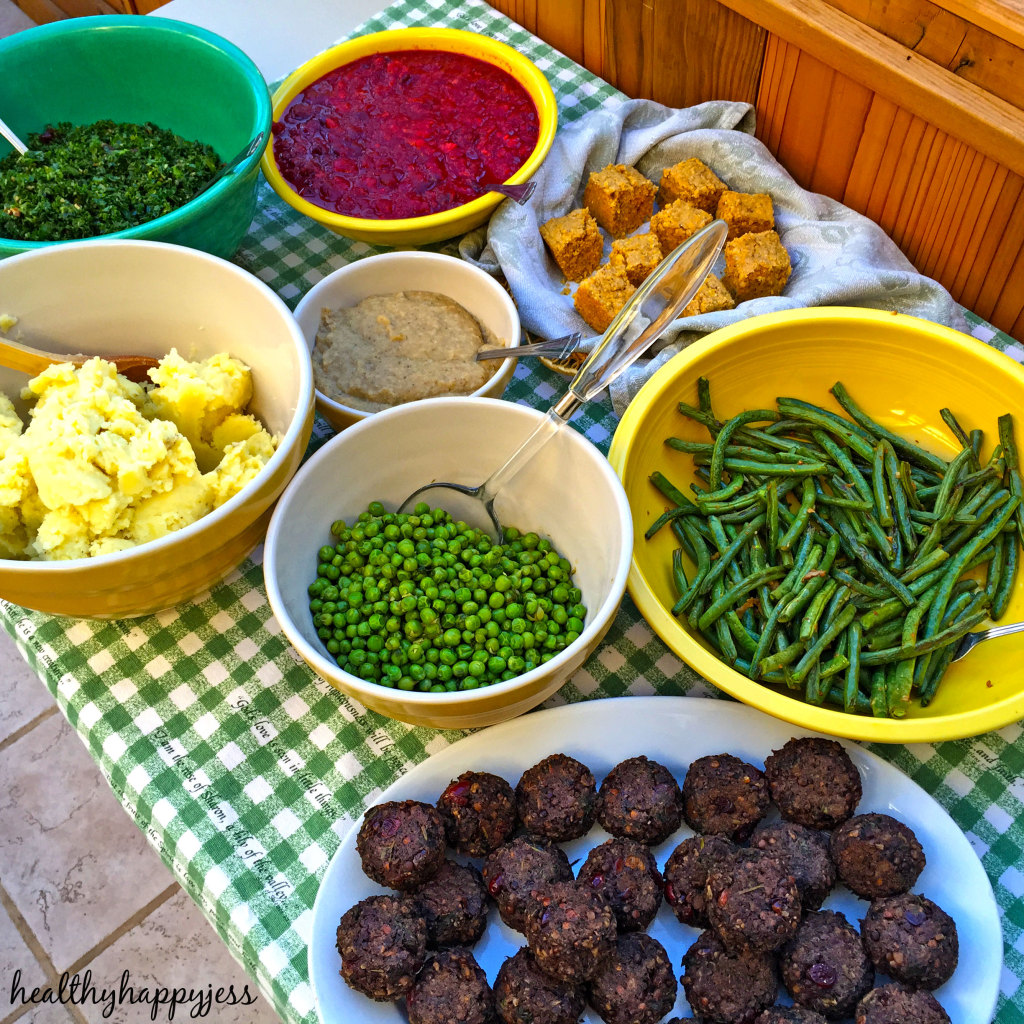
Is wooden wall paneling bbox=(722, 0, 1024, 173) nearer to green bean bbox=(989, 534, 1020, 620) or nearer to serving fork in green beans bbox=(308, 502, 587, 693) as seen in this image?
green bean bbox=(989, 534, 1020, 620)

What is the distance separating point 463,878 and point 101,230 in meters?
1.69

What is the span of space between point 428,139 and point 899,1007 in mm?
2350

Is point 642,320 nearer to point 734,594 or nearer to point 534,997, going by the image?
point 734,594

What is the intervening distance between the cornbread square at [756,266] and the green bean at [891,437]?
1.17ft

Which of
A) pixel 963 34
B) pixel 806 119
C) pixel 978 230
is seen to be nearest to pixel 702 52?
pixel 806 119

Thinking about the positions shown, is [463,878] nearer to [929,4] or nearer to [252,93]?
[252,93]

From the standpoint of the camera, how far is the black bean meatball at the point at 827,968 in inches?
58.1

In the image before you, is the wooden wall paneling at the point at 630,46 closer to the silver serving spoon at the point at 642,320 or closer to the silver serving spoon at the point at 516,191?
the silver serving spoon at the point at 516,191

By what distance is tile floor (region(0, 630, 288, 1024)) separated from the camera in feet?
10.2

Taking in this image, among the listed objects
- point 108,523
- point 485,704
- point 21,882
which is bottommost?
point 21,882

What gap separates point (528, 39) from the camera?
3123mm

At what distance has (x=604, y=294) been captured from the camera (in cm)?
232

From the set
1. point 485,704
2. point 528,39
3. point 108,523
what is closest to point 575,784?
point 485,704

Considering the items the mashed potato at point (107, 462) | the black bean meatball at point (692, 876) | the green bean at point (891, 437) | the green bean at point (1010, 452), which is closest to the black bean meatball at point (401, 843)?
the black bean meatball at point (692, 876)
